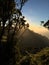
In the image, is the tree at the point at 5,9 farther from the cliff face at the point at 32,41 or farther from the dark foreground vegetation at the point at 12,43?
the cliff face at the point at 32,41

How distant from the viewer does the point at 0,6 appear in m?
27.7

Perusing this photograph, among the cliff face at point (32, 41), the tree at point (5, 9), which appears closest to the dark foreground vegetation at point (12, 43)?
the tree at point (5, 9)

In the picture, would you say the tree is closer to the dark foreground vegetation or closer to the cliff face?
the dark foreground vegetation

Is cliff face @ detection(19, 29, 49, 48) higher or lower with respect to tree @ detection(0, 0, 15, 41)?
lower

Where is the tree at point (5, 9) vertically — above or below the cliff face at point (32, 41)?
above

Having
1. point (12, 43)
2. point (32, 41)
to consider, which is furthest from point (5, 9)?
point (32, 41)

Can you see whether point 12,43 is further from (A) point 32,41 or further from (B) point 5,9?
(A) point 32,41

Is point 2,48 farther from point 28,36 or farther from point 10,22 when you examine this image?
point 28,36

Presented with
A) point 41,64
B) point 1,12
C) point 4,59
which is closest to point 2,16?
point 1,12

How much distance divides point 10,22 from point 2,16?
79.1 inches

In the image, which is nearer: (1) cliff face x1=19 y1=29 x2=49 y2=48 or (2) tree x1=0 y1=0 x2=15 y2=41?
(2) tree x1=0 y1=0 x2=15 y2=41

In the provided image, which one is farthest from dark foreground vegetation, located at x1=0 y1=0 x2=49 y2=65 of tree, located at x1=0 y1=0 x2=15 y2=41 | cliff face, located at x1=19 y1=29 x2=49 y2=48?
cliff face, located at x1=19 y1=29 x2=49 y2=48

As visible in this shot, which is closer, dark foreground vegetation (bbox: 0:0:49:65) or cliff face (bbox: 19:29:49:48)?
dark foreground vegetation (bbox: 0:0:49:65)

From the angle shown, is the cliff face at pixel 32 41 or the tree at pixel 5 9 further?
the cliff face at pixel 32 41
